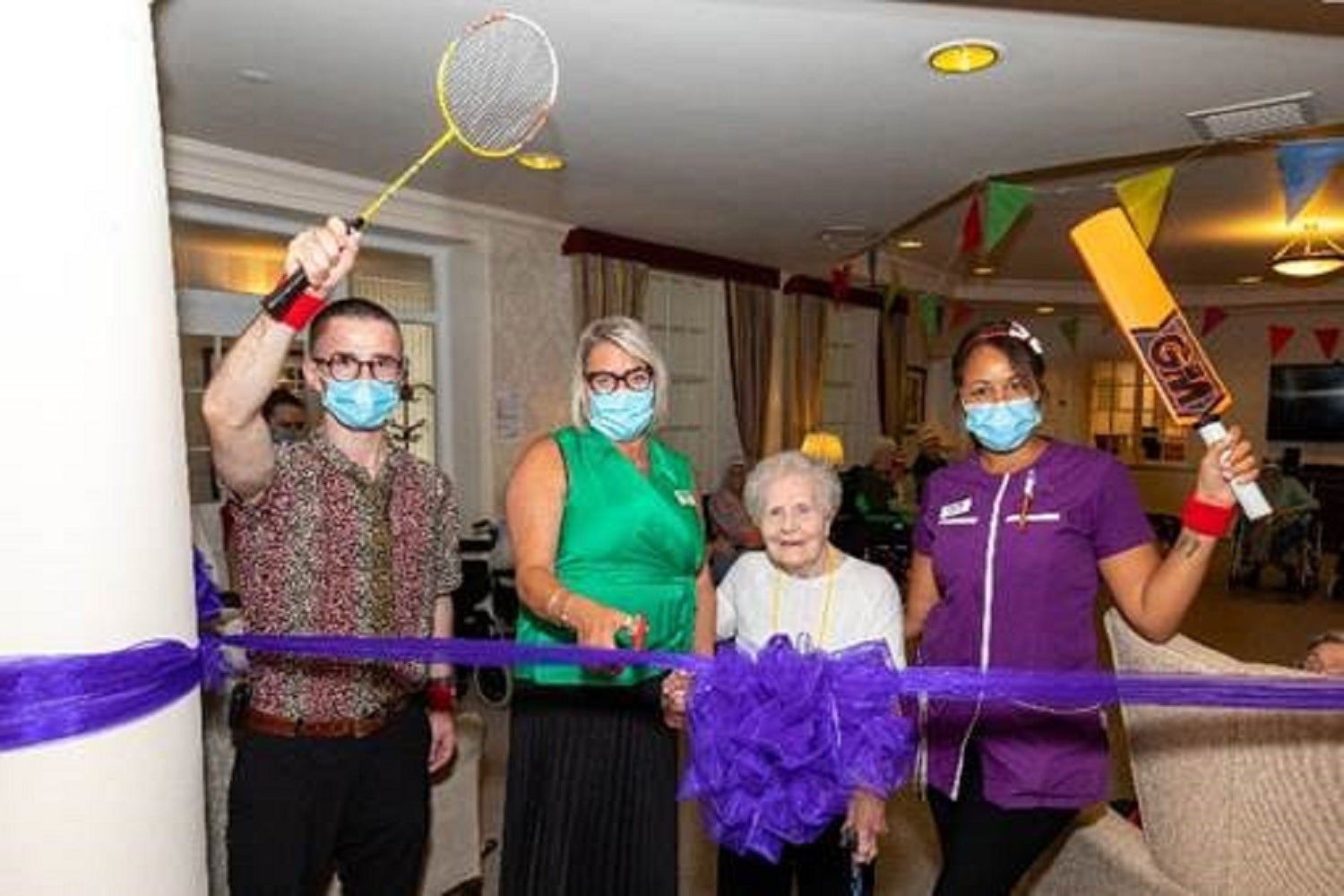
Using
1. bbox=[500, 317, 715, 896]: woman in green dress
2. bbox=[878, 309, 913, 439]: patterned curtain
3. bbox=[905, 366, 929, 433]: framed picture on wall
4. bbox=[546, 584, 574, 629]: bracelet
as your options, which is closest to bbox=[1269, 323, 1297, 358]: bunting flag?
bbox=[905, 366, 929, 433]: framed picture on wall

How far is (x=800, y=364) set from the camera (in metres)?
9.06

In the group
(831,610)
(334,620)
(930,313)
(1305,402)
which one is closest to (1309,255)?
(930,313)

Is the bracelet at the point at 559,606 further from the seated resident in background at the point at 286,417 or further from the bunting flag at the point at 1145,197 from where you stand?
the bunting flag at the point at 1145,197

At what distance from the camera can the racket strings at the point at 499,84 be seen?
5.02 ft

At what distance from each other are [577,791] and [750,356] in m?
6.84

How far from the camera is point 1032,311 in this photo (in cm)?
1190

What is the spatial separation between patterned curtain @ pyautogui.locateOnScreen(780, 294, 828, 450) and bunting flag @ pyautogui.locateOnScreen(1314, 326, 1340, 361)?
6298mm

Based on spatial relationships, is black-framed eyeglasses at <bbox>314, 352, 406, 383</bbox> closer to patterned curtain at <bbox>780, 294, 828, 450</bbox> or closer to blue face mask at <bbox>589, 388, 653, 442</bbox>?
blue face mask at <bbox>589, 388, 653, 442</bbox>

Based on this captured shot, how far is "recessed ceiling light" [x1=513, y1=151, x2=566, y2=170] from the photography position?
4426 millimetres

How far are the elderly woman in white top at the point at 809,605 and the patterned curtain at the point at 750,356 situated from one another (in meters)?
6.35

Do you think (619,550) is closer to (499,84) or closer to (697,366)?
(499,84)

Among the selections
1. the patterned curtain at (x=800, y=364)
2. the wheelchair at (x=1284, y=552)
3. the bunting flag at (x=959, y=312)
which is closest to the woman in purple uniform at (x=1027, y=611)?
the patterned curtain at (x=800, y=364)

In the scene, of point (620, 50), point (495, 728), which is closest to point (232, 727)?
point (620, 50)

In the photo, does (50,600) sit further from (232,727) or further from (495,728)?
(495,728)
